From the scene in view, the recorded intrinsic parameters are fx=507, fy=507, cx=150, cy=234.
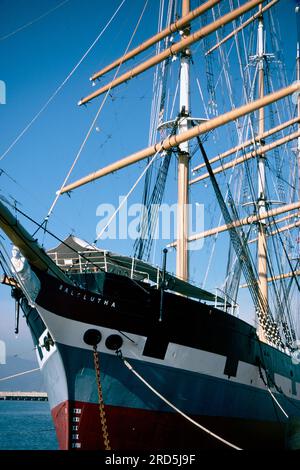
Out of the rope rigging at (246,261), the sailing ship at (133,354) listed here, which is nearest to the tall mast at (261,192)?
the rope rigging at (246,261)

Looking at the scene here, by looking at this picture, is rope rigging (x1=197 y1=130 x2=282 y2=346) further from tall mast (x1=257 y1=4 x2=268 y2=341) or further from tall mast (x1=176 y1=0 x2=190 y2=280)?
tall mast (x1=257 y1=4 x2=268 y2=341)

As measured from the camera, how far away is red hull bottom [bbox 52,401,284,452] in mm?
11586

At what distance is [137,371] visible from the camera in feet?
39.4

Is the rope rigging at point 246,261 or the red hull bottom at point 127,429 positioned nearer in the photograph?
the red hull bottom at point 127,429

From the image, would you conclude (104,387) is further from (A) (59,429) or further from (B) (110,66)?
(B) (110,66)

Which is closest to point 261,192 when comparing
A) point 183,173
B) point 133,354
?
point 183,173

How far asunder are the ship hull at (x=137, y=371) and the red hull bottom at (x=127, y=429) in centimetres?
2

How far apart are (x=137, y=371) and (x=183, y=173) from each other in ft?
32.1

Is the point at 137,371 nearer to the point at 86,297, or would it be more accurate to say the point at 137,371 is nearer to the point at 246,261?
the point at 86,297

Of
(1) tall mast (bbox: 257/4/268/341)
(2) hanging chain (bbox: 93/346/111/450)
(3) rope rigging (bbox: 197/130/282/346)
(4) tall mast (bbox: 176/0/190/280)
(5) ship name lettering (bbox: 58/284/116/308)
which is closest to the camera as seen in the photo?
(2) hanging chain (bbox: 93/346/111/450)

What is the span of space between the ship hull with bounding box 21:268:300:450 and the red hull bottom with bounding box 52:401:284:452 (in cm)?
2

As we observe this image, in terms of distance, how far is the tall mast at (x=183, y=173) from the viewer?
18172mm

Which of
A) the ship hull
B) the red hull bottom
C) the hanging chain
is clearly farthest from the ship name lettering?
the red hull bottom

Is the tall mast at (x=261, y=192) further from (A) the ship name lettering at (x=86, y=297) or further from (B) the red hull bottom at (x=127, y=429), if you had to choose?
(A) the ship name lettering at (x=86, y=297)
